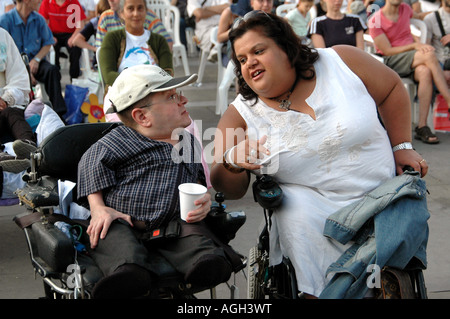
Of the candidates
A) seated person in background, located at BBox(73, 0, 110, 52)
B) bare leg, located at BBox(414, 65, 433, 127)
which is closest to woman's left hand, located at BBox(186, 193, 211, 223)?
bare leg, located at BBox(414, 65, 433, 127)

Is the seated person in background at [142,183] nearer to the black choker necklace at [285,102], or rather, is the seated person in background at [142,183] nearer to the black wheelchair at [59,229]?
the black wheelchair at [59,229]

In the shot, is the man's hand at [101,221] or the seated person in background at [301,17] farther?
the seated person in background at [301,17]

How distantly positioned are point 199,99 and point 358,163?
618 centimetres

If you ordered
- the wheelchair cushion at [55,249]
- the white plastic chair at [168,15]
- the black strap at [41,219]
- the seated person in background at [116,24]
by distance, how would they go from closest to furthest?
the wheelchair cushion at [55,249] → the black strap at [41,219] → the seated person in background at [116,24] → the white plastic chair at [168,15]

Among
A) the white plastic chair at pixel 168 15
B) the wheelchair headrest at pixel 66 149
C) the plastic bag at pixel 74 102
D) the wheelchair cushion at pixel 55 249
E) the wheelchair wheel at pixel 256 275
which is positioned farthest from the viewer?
the white plastic chair at pixel 168 15

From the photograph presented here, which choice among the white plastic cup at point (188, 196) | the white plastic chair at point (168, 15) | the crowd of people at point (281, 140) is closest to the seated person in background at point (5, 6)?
the white plastic chair at point (168, 15)

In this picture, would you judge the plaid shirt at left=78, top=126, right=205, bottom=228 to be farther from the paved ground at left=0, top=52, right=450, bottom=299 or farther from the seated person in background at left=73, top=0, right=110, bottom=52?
the seated person in background at left=73, top=0, right=110, bottom=52

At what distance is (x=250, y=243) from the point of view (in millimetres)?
4215

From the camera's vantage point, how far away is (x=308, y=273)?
8.44 feet

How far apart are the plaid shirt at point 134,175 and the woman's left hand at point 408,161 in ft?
3.01

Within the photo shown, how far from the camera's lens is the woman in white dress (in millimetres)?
2590

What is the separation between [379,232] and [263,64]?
32.9 inches

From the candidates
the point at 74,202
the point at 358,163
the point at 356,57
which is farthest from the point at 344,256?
the point at 74,202

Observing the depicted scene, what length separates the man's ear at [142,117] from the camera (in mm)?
2678
